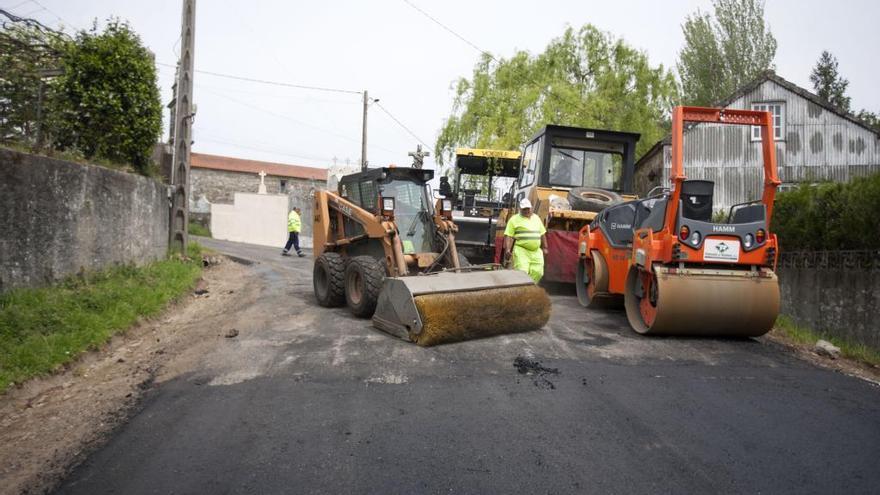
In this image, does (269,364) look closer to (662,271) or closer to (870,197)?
(662,271)

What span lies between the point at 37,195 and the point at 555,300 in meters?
7.58

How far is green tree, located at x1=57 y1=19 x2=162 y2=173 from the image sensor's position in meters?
10.4

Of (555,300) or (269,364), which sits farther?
(555,300)

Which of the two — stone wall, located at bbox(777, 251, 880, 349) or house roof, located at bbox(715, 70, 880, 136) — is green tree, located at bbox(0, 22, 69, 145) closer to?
stone wall, located at bbox(777, 251, 880, 349)

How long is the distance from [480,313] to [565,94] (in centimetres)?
1931

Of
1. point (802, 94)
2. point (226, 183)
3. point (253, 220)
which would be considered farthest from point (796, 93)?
point (226, 183)

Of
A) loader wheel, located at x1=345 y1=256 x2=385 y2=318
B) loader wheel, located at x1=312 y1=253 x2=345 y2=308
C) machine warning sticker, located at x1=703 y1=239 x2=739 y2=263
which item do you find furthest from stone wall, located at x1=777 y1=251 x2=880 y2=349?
loader wheel, located at x1=312 y1=253 x2=345 y2=308

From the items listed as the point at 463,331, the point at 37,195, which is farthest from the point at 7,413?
the point at 463,331

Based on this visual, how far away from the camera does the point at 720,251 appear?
6988 millimetres

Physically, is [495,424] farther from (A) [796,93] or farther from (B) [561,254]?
(A) [796,93]

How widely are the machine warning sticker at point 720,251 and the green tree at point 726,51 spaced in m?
33.5

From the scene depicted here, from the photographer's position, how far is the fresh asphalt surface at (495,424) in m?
3.70

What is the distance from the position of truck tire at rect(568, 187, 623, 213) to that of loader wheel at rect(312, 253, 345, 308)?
4.18 m

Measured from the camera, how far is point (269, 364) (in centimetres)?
613
